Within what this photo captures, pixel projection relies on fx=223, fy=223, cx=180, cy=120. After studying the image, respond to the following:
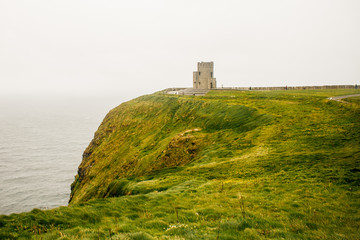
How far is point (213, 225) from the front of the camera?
34.3 feet

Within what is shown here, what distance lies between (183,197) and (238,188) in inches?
152

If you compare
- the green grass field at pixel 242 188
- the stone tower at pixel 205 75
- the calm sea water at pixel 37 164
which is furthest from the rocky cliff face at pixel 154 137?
the stone tower at pixel 205 75

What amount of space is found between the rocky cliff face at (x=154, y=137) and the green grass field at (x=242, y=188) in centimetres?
32

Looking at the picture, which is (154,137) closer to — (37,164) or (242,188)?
(242,188)

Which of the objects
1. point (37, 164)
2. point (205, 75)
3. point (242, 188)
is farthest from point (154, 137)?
point (37, 164)

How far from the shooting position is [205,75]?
91.0 m

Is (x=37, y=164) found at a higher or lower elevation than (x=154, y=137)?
lower

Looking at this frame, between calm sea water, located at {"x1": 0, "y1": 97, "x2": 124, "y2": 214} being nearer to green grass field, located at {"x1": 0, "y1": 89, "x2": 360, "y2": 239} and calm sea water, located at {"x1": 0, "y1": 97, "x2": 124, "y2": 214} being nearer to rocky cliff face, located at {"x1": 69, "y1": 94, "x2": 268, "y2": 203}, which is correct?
rocky cliff face, located at {"x1": 69, "y1": 94, "x2": 268, "y2": 203}

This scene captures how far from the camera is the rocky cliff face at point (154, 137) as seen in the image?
3116 centimetres

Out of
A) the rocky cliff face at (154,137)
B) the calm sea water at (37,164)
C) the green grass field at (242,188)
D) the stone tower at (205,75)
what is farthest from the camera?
the stone tower at (205,75)

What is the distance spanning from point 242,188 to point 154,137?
29.7 meters

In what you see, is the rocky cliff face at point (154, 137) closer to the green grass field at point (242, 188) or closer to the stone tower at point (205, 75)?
the green grass field at point (242, 188)

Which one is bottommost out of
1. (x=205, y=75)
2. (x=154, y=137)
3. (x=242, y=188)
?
(x=154, y=137)

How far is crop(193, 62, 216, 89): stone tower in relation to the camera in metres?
90.7
